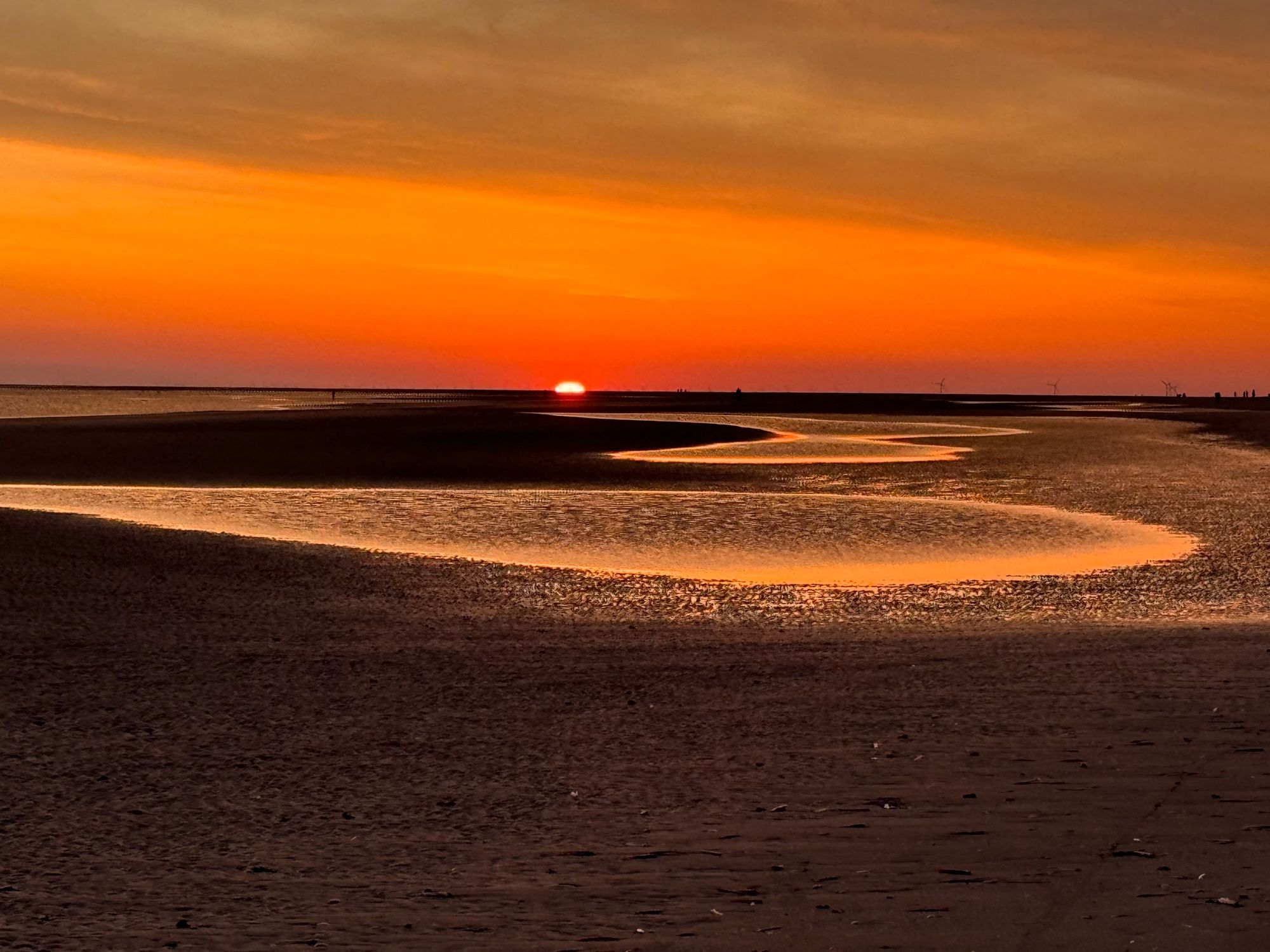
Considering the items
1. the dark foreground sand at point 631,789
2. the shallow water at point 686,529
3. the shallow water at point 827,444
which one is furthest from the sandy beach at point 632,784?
the shallow water at point 827,444

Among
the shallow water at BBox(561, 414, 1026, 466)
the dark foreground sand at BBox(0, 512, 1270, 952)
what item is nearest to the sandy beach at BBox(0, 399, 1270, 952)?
the dark foreground sand at BBox(0, 512, 1270, 952)

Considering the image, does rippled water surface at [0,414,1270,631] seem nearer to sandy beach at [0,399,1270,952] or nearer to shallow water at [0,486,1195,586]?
shallow water at [0,486,1195,586]

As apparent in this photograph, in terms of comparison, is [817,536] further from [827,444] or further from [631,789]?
[827,444]

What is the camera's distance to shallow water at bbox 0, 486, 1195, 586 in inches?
966

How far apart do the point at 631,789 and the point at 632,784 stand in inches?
5.8

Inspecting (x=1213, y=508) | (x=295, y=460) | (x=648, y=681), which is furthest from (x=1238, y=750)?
(x=295, y=460)

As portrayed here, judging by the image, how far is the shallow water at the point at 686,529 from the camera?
2455 cm

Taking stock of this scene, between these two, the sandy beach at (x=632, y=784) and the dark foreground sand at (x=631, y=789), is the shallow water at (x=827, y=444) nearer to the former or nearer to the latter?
the sandy beach at (x=632, y=784)

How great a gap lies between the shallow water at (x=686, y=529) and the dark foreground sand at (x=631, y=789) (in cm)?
714

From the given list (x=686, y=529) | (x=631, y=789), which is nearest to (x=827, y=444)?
(x=686, y=529)

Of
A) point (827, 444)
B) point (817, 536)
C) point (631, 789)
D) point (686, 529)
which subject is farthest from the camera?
point (827, 444)

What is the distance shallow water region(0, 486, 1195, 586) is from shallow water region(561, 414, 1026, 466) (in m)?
18.3

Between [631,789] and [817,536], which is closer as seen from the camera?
[631,789]

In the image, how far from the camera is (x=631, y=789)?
33.5 ft
